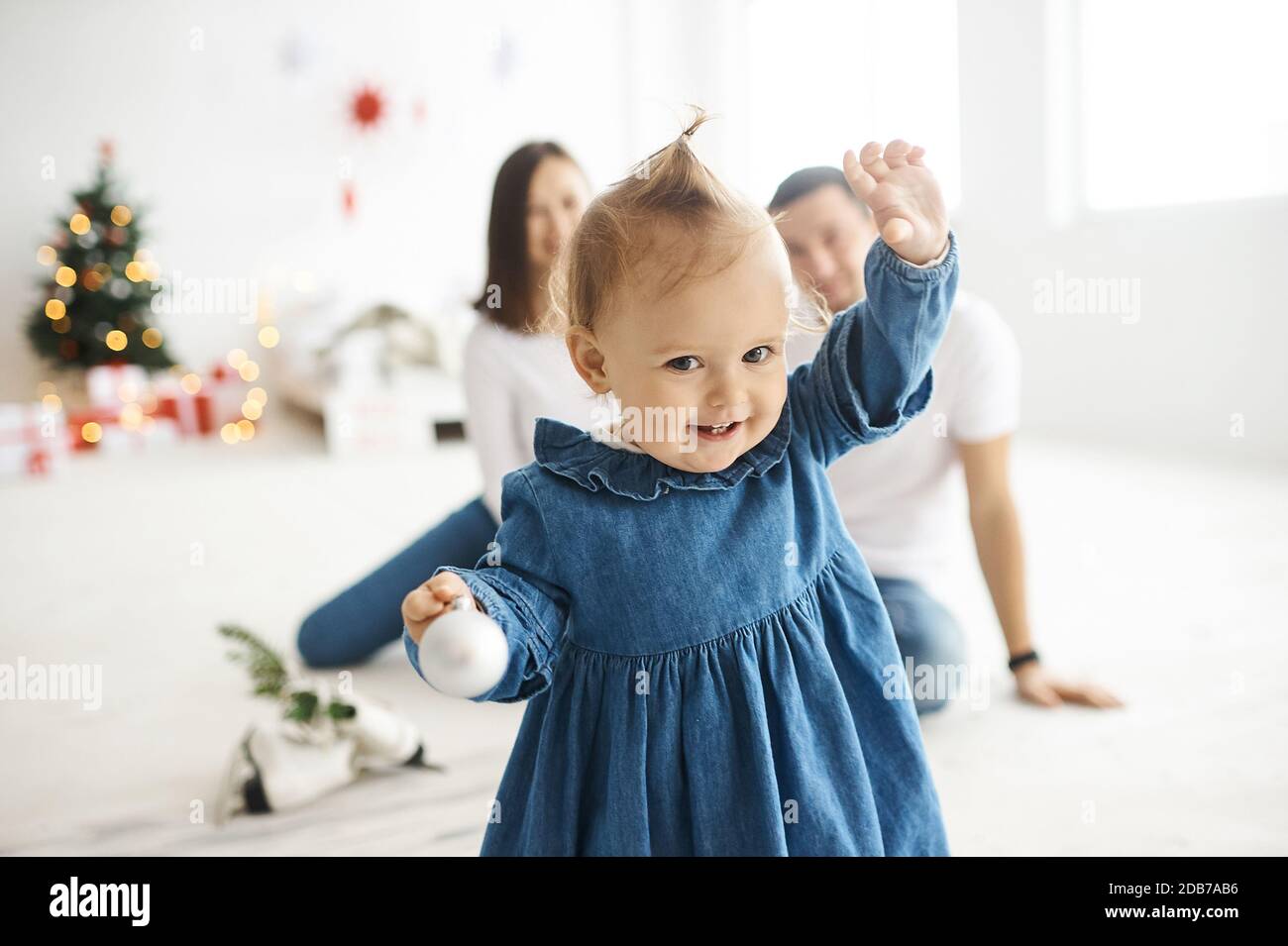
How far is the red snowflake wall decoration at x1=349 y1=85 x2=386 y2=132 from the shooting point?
645 cm

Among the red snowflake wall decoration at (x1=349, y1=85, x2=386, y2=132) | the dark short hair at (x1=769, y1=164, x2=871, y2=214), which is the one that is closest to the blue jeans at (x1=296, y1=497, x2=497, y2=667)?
the dark short hair at (x1=769, y1=164, x2=871, y2=214)

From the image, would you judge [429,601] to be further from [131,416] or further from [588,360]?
[131,416]

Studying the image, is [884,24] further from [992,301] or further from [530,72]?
[530,72]

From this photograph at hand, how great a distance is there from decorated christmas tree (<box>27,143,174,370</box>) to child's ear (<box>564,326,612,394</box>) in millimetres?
5460

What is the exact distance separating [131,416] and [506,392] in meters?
3.80

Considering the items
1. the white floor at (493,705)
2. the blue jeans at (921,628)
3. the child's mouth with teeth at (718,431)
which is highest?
the child's mouth with teeth at (718,431)

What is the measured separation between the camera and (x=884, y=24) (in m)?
4.52

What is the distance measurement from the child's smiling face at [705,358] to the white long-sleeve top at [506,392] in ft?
3.39

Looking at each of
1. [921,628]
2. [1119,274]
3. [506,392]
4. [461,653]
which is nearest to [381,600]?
[506,392]

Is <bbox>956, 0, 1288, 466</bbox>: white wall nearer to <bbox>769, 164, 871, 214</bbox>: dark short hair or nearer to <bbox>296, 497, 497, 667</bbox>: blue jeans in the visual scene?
<bbox>769, 164, 871, 214</bbox>: dark short hair

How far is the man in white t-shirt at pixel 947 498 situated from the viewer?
5.16ft

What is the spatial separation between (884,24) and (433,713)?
3795mm

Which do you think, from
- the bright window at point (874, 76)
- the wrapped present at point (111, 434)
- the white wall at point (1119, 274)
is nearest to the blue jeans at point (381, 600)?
the bright window at point (874, 76)

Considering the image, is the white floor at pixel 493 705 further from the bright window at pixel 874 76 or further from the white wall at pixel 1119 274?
the bright window at pixel 874 76
